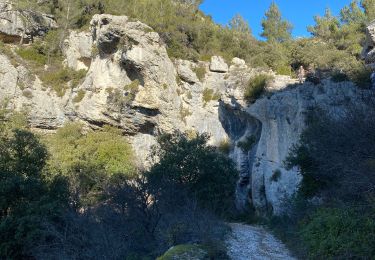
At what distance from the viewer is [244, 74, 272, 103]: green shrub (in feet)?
89.6

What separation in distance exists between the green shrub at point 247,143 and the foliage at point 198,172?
628 cm

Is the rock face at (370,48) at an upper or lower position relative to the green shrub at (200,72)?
lower

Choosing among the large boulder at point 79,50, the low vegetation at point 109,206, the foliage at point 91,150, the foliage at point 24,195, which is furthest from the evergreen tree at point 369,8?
the foliage at point 24,195

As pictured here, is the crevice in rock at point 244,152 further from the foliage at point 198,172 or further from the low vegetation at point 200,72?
the foliage at point 198,172

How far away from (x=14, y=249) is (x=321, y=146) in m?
12.7

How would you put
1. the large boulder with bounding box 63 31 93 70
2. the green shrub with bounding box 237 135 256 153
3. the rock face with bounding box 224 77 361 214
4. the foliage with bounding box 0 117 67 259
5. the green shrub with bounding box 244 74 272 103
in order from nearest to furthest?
the foliage with bounding box 0 117 67 259
the rock face with bounding box 224 77 361 214
the green shrub with bounding box 244 74 272 103
the green shrub with bounding box 237 135 256 153
the large boulder with bounding box 63 31 93 70

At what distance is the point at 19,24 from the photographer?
3459 centimetres

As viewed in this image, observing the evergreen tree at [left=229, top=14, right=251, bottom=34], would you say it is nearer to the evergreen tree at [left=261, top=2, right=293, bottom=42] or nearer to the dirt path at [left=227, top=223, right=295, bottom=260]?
the evergreen tree at [left=261, top=2, right=293, bottom=42]

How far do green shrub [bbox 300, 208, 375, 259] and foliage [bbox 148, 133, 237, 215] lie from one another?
9.01 meters

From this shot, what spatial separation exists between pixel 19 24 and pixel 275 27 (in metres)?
30.0

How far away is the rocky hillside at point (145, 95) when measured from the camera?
92.8 feet

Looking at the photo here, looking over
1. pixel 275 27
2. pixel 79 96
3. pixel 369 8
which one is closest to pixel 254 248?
pixel 79 96

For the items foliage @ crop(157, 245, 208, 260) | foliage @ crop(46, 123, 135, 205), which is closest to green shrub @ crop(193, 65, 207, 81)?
foliage @ crop(46, 123, 135, 205)

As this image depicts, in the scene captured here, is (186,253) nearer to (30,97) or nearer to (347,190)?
(347,190)
